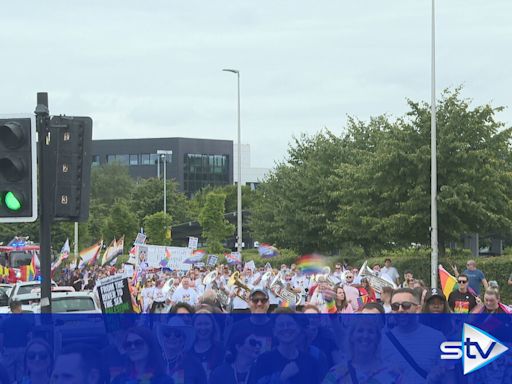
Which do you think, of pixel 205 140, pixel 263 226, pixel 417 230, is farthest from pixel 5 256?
A: pixel 205 140

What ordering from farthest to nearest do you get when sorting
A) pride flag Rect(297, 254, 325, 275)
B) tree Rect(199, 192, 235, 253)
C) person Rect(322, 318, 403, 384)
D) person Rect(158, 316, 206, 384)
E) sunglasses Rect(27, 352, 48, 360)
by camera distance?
tree Rect(199, 192, 235, 253) < pride flag Rect(297, 254, 325, 275) < person Rect(158, 316, 206, 384) < sunglasses Rect(27, 352, 48, 360) < person Rect(322, 318, 403, 384)

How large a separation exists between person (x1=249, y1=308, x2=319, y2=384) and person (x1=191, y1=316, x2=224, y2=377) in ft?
1.45

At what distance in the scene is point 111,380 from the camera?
8.24m

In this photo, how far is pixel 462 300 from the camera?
14984 millimetres

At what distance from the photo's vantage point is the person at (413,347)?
8312mm

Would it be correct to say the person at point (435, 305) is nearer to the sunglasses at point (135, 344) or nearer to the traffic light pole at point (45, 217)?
the sunglasses at point (135, 344)

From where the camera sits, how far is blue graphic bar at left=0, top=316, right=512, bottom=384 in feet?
26.5

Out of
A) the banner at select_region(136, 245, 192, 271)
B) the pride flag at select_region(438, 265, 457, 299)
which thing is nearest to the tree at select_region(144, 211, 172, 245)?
the banner at select_region(136, 245, 192, 271)

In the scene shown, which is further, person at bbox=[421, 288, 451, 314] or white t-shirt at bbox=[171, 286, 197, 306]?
white t-shirt at bbox=[171, 286, 197, 306]

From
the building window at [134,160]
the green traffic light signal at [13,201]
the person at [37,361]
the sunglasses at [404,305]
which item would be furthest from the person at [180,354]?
the building window at [134,160]

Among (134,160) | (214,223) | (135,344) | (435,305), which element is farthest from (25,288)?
(134,160)

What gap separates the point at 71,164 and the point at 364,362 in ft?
10.8

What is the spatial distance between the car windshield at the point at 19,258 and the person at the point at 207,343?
6015 centimetres

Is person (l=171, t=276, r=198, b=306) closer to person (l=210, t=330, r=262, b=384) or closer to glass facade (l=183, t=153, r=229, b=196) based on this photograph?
person (l=210, t=330, r=262, b=384)
